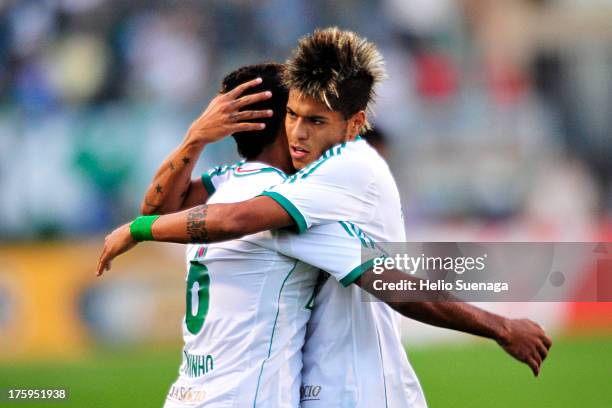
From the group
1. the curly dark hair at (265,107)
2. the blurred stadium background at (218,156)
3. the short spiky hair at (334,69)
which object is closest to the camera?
the short spiky hair at (334,69)

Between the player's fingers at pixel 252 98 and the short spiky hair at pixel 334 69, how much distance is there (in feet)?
0.32

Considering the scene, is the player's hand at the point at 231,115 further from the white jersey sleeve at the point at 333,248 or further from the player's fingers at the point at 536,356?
the player's fingers at the point at 536,356

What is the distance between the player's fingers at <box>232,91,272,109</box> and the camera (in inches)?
157

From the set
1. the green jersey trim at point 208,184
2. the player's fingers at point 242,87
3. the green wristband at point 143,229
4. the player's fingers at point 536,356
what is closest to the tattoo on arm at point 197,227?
the green wristband at point 143,229

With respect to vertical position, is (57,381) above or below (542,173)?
below

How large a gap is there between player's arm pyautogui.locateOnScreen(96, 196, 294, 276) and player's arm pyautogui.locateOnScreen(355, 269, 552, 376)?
0.39 metres

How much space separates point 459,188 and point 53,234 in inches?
230

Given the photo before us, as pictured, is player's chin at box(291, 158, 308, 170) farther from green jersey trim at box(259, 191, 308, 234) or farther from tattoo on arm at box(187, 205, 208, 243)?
tattoo on arm at box(187, 205, 208, 243)

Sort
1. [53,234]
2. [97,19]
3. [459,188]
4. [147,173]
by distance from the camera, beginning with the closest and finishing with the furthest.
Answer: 1. [53,234]
2. [147,173]
3. [97,19]
4. [459,188]

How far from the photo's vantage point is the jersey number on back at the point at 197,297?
12.5 ft

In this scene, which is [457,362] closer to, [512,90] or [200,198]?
[512,90]

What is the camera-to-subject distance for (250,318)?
370 cm

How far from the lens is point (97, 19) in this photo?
12.9 metres

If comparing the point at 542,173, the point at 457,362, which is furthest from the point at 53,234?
the point at 542,173
